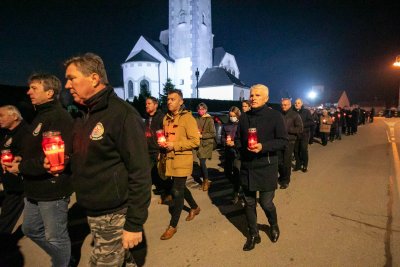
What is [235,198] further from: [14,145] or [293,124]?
[14,145]

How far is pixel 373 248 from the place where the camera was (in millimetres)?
3689

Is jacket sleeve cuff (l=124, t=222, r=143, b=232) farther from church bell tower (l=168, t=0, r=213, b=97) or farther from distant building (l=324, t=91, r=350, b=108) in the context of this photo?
distant building (l=324, t=91, r=350, b=108)

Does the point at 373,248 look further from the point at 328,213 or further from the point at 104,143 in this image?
the point at 104,143

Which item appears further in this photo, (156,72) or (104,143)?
(156,72)

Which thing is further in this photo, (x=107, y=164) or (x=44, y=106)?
(x=44, y=106)

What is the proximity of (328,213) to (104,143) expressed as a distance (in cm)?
439

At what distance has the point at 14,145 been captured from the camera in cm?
338

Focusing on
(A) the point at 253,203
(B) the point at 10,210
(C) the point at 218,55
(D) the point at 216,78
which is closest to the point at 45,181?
(B) the point at 10,210

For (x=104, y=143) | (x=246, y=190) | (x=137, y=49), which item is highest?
(x=137, y=49)

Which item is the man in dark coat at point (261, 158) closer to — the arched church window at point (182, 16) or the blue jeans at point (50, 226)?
the blue jeans at point (50, 226)

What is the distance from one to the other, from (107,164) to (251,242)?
251 centimetres

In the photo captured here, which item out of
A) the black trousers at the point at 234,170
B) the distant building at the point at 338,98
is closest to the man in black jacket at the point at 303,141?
the black trousers at the point at 234,170

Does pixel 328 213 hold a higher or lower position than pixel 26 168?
lower

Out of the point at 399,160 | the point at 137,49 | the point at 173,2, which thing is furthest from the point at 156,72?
the point at 399,160
